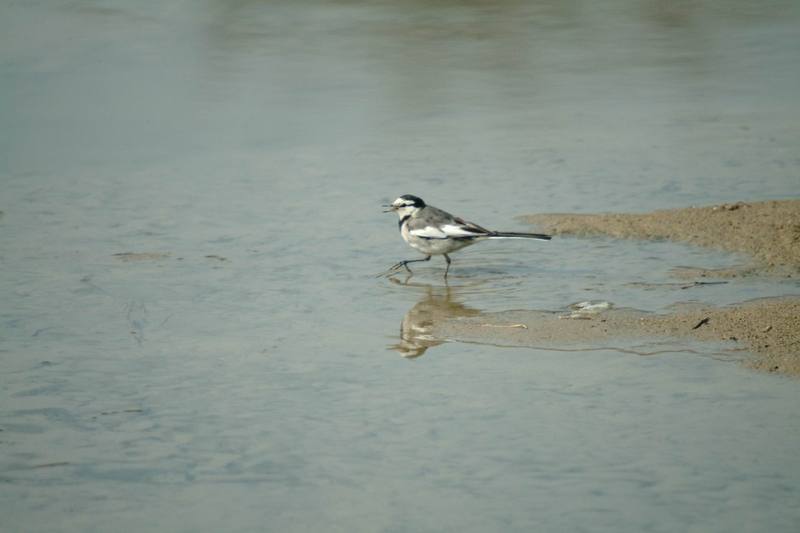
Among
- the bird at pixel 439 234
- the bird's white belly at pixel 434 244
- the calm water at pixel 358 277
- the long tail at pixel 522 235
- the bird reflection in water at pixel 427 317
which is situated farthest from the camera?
the bird's white belly at pixel 434 244

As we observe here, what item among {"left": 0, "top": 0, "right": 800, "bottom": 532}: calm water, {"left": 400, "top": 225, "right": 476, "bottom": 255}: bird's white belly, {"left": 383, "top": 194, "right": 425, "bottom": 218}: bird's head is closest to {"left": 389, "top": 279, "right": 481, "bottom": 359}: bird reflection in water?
{"left": 0, "top": 0, "right": 800, "bottom": 532}: calm water

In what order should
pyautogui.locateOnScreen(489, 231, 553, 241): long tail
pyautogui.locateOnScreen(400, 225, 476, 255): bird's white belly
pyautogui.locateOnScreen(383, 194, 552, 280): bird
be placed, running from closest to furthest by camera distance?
pyautogui.locateOnScreen(489, 231, 553, 241): long tail → pyautogui.locateOnScreen(383, 194, 552, 280): bird → pyautogui.locateOnScreen(400, 225, 476, 255): bird's white belly

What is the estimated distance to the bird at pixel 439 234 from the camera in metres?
9.32

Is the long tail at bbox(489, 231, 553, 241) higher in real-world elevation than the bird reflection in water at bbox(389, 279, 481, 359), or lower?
higher

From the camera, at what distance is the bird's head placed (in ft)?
32.2

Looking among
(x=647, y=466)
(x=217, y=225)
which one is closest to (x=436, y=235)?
(x=217, y=225)

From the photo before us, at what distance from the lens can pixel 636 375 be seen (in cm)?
658

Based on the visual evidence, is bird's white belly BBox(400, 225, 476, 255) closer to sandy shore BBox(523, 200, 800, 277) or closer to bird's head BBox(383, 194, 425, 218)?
bird's head BBox(383, 194, 425, 218)

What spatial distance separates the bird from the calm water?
22 cm

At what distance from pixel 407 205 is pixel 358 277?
42.5 inches

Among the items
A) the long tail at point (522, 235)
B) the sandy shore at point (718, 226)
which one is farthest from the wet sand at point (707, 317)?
the long tail at point (522, 235)

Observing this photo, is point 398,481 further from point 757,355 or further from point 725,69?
point 725,69

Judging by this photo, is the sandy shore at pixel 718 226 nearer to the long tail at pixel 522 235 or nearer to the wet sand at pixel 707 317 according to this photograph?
the wet sand at pixel 707 317

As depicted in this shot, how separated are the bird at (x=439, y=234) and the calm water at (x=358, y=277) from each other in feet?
0.73
